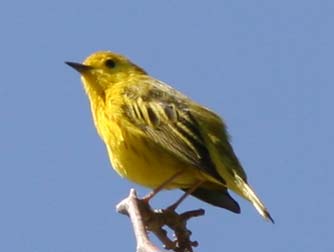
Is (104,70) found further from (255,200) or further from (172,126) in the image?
(255,200)

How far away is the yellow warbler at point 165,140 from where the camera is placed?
22.5 ft

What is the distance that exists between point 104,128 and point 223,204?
1.26 m

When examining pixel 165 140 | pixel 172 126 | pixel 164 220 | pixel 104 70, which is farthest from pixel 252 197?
pixel 104 70

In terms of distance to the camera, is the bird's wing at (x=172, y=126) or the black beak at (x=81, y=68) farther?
the black beak at (x=81, y=68)

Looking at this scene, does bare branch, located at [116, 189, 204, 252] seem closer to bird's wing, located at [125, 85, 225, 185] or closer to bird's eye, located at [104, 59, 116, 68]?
bird's wing, located at [125, 85, 225, 185]

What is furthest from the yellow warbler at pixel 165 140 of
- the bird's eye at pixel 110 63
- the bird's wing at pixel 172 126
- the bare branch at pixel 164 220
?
the bare branch at pixel 164 220

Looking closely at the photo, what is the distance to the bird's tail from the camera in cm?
582

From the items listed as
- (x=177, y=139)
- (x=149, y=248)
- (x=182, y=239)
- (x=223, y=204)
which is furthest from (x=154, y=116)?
(x=149, y=248)

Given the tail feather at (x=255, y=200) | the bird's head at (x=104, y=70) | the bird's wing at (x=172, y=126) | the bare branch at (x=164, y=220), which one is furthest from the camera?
the bird's head at (x=104, y=70)

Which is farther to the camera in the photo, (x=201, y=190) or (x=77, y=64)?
(x=77, y=64)

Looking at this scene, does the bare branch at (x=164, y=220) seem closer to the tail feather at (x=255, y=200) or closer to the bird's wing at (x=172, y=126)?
the tail feather at (x=255, y=200)

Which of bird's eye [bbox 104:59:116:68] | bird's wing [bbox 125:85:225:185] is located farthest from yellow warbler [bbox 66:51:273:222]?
bird's eye [bbox 104:59:116:68]

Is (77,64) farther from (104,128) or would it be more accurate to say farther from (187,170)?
(187,170)

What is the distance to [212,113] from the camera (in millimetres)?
7543
